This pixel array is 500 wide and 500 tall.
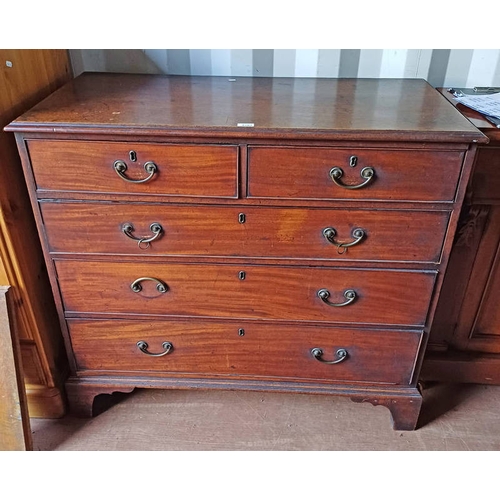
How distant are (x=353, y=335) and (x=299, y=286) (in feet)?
0.79

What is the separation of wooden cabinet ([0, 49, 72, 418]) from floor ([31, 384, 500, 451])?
0.16 meters

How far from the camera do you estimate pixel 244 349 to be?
152 cm

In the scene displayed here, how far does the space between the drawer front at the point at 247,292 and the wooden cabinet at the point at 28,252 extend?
4.2 inches

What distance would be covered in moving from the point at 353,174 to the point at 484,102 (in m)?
0.59

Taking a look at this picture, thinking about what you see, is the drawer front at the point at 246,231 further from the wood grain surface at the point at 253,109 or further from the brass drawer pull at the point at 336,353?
the brass drawer pull at the point at 336,353

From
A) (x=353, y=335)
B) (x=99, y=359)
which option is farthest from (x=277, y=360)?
(x=99, y=359)

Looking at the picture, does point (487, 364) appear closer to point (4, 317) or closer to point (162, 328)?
point (162, 328)

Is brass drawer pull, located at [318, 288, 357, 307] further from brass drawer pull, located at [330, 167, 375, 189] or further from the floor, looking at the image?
the floor

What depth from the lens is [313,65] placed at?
1.64 m

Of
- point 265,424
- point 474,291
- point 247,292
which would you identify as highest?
point 247,292

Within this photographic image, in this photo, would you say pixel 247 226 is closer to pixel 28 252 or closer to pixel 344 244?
pixel 344 244

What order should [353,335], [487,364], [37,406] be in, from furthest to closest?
[487,364] → [37,406] → [353,335]

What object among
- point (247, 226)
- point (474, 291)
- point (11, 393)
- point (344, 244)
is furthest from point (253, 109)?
point (11, 393)

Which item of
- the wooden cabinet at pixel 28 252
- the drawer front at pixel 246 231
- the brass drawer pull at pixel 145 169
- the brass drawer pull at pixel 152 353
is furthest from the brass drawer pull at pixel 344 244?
the wooden cabinet at pixel 28 252
